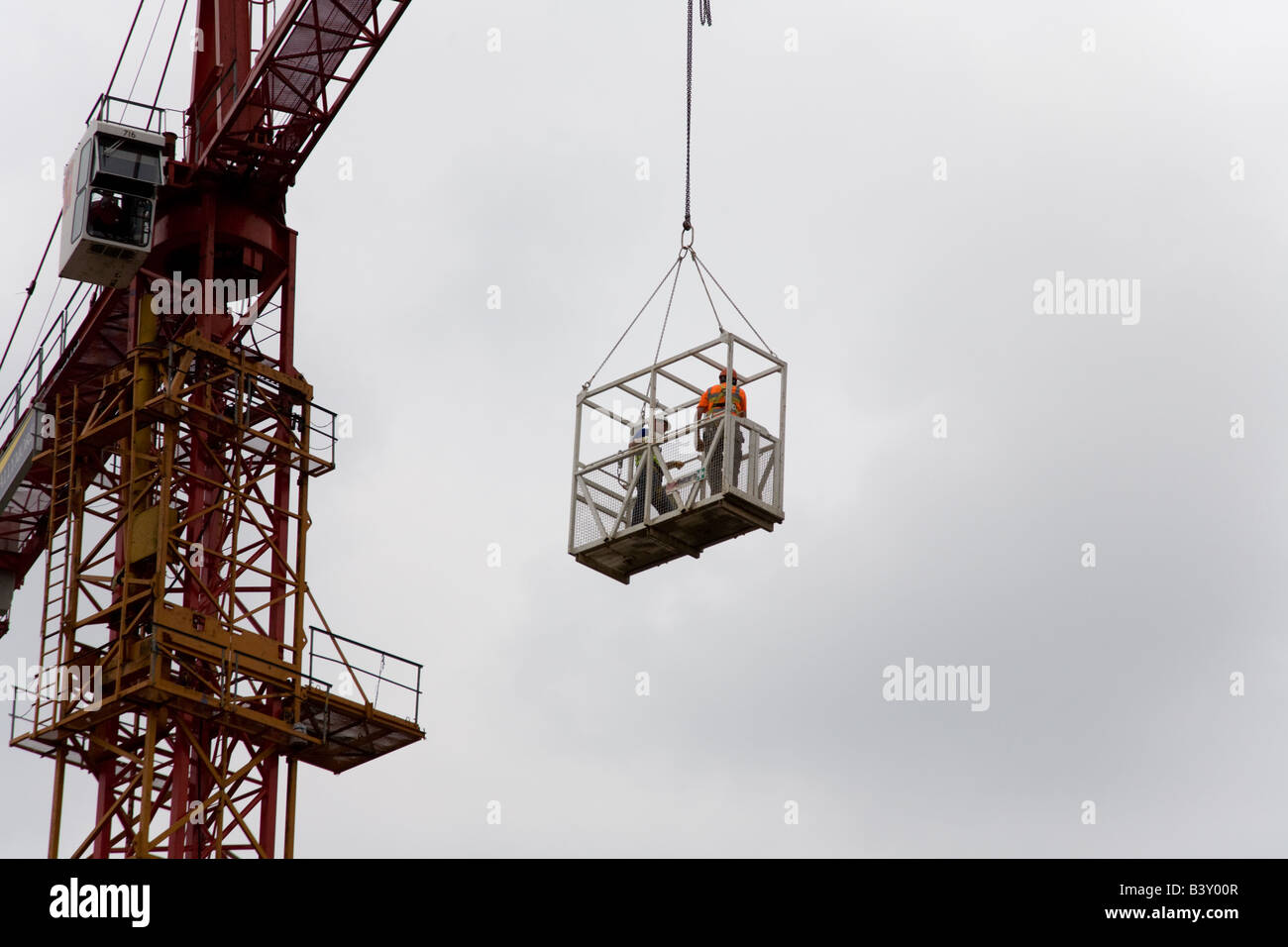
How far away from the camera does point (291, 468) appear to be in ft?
170

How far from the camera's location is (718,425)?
3941 centimetres

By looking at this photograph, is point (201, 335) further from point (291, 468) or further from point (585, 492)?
point (585, 492)

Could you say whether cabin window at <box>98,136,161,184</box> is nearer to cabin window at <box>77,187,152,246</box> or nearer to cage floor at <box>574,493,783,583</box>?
cabin window at <box>77,187,152,246</box>

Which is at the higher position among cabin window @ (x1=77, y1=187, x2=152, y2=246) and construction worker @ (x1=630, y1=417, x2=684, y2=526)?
cabin window @ (x1=77, y1=187, x2=152, y2=246)

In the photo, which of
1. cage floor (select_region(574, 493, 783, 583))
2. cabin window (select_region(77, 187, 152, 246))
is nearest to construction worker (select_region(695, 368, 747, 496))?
cage floor (select_region(574, 493, 783, 583))

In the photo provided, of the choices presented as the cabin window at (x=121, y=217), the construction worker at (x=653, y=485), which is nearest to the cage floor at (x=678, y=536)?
the construction worker at (x=653, y=485)

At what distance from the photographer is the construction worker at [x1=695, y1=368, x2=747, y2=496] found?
39094mm

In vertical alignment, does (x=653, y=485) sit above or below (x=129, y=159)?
below

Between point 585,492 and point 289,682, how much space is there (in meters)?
11.7

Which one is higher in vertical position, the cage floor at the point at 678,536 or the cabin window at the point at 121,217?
the cabin window at the point at 121,217

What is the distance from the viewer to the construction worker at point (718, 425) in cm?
3909
